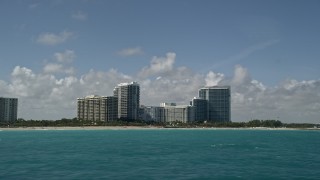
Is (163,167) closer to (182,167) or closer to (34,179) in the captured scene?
(182,167)

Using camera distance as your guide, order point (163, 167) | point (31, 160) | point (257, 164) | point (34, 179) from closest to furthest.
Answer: point (34, 179) < point (163, 167) < point (257, 164) < point (31, 160)

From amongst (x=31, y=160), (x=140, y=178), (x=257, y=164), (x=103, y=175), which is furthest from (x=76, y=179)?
(x=257, y=164)

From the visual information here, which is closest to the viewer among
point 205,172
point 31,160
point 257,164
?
point 205,172

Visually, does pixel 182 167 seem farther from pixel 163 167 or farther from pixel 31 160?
pixel 31 160

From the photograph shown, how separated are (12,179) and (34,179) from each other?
10.4ft

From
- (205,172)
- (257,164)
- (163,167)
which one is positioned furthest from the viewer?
(257,164)

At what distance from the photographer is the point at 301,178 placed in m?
64.0

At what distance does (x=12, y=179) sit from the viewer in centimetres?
6044

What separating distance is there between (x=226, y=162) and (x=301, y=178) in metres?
20.5

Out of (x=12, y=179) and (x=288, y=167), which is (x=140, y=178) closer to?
(x=12, y=179)

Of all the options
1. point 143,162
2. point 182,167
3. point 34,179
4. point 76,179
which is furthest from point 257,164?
point 34,179

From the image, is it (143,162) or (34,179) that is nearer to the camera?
(34,179)

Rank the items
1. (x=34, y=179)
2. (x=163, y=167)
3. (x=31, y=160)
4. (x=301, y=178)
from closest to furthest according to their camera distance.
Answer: (x=34, y=179) → (x=301, y=178) → (x=163, y=167) → (x=31, y=160)

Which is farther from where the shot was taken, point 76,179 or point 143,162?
point 143,162
